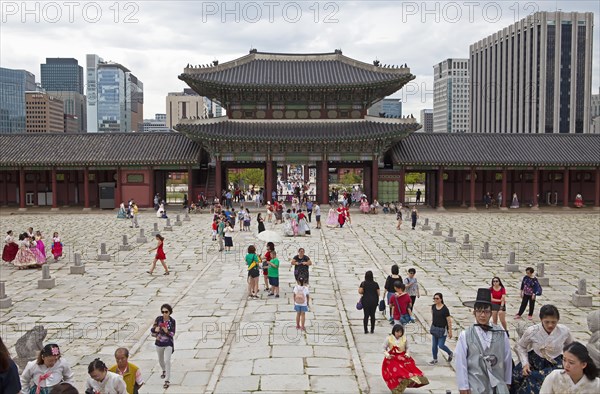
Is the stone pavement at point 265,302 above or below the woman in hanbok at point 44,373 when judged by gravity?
below

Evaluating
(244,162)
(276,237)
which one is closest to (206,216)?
(244,162)

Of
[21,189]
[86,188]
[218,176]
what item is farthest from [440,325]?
[21,189]

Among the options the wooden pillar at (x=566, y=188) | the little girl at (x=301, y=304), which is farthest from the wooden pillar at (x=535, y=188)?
the little girl at (x=301, y=304)

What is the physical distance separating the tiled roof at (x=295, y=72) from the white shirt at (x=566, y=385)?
4035cm

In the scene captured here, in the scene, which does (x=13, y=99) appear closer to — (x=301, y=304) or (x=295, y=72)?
(x=295, y=72)

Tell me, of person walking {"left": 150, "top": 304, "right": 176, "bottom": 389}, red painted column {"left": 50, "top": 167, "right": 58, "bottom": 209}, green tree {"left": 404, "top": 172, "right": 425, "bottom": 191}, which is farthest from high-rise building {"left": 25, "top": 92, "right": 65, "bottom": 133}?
person walking {"left": 150, "top": 304, "right": 176, "bottom": 389}

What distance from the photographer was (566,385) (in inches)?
233

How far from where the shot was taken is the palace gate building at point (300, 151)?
1772 inches

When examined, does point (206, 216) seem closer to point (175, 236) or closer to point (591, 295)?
point (175, 236)

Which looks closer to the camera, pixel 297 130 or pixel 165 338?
pixel 165 338

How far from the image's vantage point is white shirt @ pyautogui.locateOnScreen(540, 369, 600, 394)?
5.82m

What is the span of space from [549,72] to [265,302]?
125615 millimetres

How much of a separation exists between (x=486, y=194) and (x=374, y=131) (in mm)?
10480

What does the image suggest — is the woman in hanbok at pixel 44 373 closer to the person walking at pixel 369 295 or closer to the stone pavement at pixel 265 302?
the stone pavement at pixel 265 302
